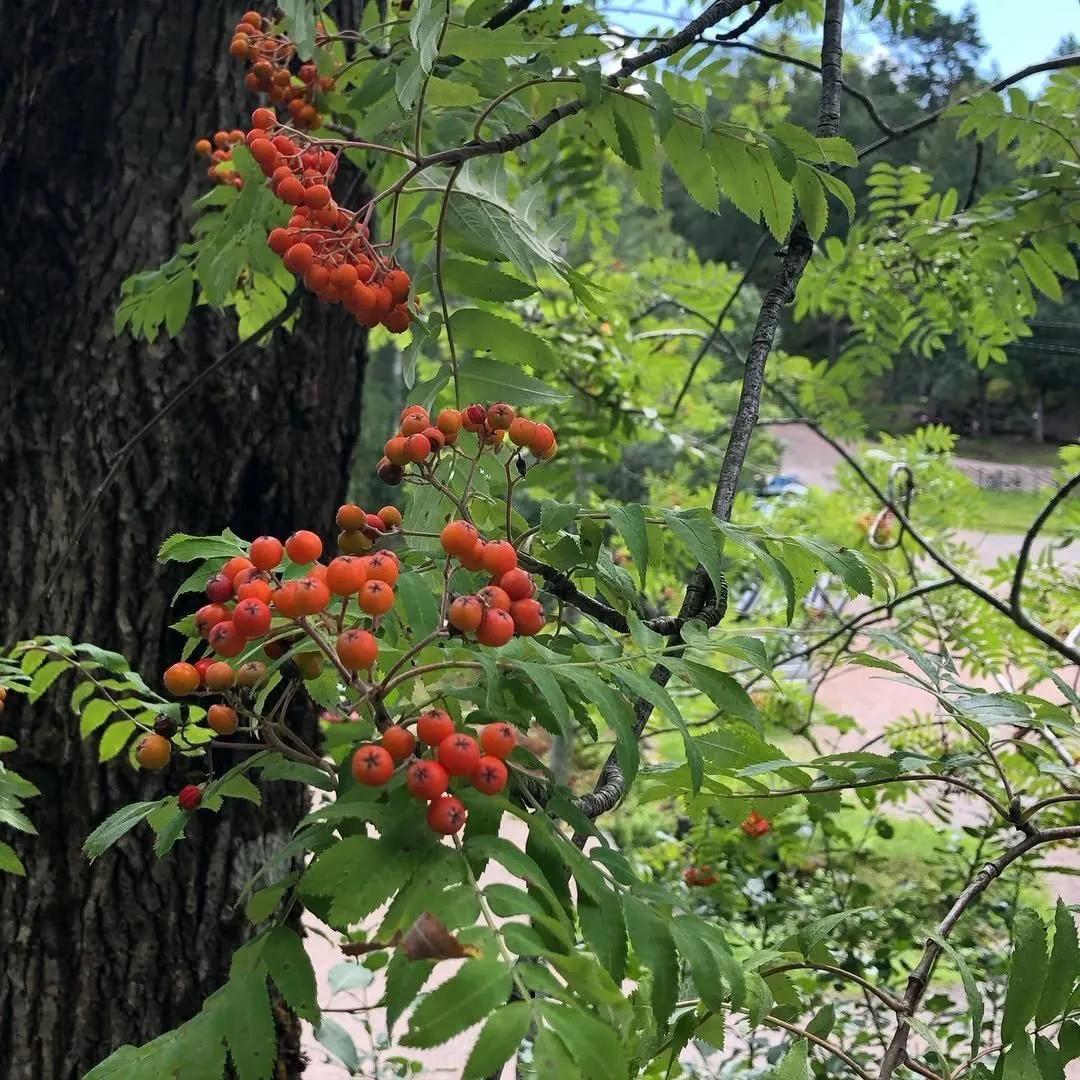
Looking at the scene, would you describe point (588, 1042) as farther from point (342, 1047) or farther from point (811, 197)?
point (342, 1047)

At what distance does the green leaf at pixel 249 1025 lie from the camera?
44cm

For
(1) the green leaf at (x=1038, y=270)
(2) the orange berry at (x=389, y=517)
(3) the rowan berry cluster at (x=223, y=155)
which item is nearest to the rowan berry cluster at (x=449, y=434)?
(2) the orange berry at (x=389, y=517)

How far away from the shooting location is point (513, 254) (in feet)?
2.50

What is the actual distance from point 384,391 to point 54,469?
6207mm

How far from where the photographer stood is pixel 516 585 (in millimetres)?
507

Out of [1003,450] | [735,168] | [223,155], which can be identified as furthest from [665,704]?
[1003,450]

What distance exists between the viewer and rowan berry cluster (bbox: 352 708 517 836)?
1.38 ft

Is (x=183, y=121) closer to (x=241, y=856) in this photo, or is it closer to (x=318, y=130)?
(x=318, y=130)

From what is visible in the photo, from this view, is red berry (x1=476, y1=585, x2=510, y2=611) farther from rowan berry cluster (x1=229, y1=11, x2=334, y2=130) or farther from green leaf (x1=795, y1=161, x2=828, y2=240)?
rowan berry cluster (x1=229, y1=11, x2=334, y2=130)

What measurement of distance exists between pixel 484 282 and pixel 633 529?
27 centimetres

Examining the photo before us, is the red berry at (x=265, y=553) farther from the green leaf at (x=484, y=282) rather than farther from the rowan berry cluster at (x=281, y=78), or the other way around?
the rowan berry cluster at (x=281, y=78)

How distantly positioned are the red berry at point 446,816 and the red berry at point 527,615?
0.37ft

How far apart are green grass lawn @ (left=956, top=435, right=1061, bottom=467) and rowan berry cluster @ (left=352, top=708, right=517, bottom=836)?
622 centimetres

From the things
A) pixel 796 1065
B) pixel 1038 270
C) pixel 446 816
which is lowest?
pixel 796 1065
